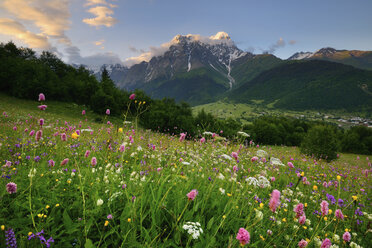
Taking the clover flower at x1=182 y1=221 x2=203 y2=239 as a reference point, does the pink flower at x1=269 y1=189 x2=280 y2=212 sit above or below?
above

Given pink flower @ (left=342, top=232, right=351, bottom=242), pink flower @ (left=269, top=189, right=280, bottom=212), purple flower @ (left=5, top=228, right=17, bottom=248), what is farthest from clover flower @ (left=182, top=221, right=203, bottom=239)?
pink flower @ (left=342, top=232, right=351, bottom=242)

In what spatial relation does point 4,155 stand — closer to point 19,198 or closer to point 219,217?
point 19,198

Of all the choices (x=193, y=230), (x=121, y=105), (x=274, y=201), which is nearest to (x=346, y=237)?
(x=274, y=201)

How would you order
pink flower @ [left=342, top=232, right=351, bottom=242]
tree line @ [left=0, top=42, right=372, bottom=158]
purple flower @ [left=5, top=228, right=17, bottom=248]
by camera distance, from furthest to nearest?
tree line @ [left=0, top=42, right=372, bottom=158]
pink flower @ [left=342, top=232, right=351, bottom=242]
purple flower @ [left=5, top=228, right=17, bottom=248]

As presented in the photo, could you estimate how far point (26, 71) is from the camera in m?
43.4

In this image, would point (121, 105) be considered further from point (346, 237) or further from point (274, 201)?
point (346, 237)

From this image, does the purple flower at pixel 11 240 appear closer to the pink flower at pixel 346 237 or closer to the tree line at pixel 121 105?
the pink flower at pixel 346 237

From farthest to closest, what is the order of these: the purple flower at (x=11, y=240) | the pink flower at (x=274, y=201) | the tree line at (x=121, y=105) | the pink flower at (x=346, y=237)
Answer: the tree line at (x=121, y=105), the pink flower at (x=346, y=237), the pink flower at (x=274, y=201), the purple flower at (x=11, y=240)

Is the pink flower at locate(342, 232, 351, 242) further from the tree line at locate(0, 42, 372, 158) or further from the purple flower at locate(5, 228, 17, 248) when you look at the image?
the tree line at locate(0, 42, 372, 158)

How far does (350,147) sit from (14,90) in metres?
103

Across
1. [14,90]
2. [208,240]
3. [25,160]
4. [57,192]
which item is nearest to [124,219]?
[208,240]

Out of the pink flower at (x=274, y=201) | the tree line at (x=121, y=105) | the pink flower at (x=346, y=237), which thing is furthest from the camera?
the tree line at (x=121, y=105)

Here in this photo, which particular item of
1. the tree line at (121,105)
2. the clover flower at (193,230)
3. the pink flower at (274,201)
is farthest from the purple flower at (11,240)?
the tree line at (121,105)

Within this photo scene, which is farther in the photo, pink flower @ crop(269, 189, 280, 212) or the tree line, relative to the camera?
the tree line
